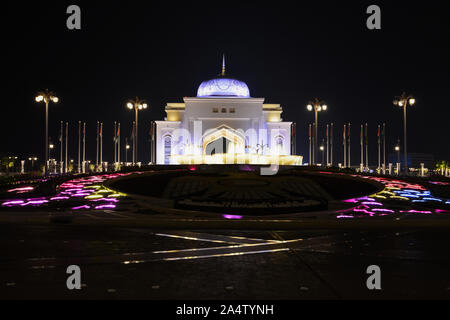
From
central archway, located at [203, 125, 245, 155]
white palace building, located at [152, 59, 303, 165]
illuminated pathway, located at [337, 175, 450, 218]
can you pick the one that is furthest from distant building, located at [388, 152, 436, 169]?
illuminated pathway, located at [337, 175, 450, 218]

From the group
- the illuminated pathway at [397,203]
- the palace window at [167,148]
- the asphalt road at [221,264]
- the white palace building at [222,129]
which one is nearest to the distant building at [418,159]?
the white palace building at [222,129]

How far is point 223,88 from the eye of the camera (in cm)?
5612

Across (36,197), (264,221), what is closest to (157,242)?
(264,221)

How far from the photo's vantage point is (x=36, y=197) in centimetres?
1806

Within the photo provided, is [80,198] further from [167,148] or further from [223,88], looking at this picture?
[223,88]

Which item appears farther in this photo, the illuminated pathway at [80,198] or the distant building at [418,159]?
the distant building at [418,159]

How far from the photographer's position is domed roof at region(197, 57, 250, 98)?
55.9 m

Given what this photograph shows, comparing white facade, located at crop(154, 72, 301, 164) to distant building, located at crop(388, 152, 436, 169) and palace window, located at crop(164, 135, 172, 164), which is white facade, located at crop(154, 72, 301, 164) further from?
distant building, located at crop(388, 152, 436, 169)

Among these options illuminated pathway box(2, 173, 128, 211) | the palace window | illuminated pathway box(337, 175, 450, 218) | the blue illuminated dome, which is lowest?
illuminated pathway box(337, 175, 450, 218)

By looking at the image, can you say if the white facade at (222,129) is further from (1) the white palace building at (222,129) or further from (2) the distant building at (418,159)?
(2) the distant building at (418,159)

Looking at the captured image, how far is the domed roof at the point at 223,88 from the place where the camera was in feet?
183

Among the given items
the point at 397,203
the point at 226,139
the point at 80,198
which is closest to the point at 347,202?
the point at 397,203
